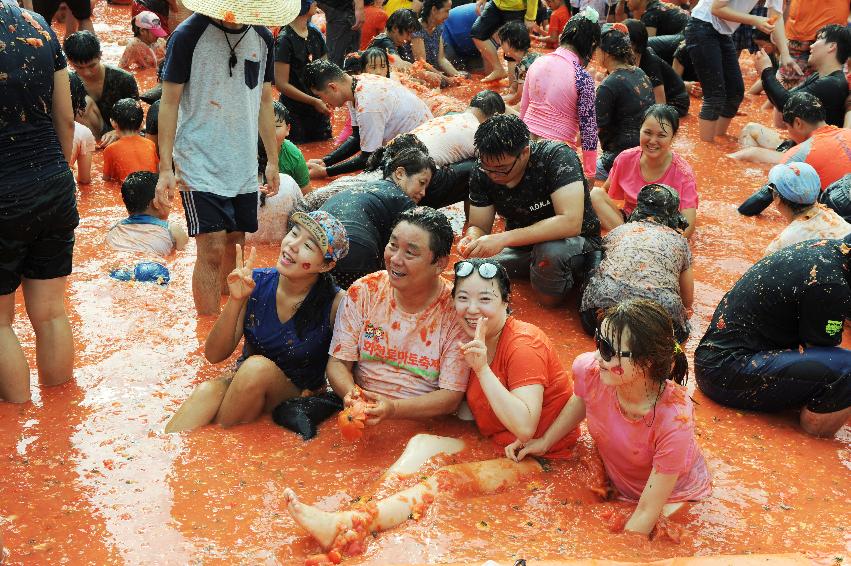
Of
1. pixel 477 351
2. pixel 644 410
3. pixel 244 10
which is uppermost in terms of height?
pixel 244 10

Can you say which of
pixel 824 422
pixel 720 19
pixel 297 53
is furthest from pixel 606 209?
pixel 297 53

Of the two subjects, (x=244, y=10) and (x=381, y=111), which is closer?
(x=244, y=10)

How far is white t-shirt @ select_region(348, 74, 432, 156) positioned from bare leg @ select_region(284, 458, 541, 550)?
12.6 feet

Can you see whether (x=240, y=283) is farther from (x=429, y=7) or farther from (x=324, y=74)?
(x=429, y=7)

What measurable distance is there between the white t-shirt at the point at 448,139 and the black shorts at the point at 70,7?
5231mm

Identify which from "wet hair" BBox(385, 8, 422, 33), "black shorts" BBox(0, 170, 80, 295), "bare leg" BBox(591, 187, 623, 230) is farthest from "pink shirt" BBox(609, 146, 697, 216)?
"wet hair" BBox(385, 8, 422, 33)

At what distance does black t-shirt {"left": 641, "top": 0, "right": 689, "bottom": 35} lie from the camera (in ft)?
35.2

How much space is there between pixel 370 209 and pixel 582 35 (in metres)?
2.66

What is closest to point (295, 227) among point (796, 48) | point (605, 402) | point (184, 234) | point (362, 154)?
point (605, 402)

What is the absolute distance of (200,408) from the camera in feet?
13.6

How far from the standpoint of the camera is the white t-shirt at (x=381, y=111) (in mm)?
7070

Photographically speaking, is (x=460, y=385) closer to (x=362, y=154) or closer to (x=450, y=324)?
(x=450, y=324)

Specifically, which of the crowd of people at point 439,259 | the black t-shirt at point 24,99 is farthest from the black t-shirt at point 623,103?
the black t-shirt at point 24,99

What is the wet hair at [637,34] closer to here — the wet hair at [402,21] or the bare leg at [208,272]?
the wet hair at [402,21]
